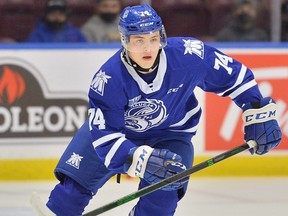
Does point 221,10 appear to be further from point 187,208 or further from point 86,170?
point 86,170

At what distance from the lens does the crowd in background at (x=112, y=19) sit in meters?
5.46

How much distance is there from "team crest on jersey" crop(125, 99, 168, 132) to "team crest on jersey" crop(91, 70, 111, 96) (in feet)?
0.54

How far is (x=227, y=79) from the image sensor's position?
3414mm

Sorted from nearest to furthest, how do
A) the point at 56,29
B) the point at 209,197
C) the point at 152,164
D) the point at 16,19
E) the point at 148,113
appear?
1. the point at 152,164
2. the point at 148,113
3. the point at 209,197
4. the point at 56,29
5. the point at 16,19

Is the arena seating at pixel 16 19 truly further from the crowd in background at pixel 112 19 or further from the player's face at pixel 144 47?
the player's face at pixel 144 47

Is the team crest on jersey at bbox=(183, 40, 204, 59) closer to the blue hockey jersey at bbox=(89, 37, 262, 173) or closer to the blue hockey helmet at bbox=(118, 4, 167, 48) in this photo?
the blue hockey jersey at bbox=(89, 37, 262, 173)

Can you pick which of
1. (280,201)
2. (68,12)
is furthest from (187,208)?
(68,12)

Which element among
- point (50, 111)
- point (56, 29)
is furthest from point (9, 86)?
point (56, 29)

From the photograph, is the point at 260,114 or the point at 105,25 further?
the point at 105,25

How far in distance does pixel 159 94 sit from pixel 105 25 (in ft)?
7.35

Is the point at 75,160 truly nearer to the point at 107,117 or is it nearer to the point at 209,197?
the point at 107,117

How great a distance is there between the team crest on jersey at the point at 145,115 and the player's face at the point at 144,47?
192mm

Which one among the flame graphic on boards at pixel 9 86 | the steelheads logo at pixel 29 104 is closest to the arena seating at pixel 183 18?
the steelheads logo at pixel 29 104

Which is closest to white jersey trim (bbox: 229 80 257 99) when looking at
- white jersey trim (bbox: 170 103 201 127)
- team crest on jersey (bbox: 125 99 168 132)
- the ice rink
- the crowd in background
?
white jersey trim (bbox: 170 103 201 127)
